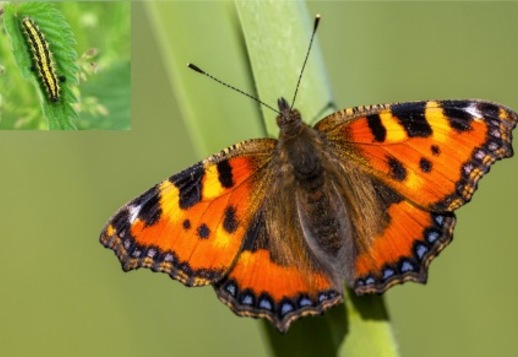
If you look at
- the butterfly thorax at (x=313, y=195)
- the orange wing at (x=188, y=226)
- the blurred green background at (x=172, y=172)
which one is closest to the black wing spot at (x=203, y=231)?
the orange wing at (x=188, y=226)

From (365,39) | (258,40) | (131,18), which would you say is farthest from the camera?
(365,39)

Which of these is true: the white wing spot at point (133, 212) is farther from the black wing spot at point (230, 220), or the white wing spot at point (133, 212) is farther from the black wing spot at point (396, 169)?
the black wing spot at point (396, 169)

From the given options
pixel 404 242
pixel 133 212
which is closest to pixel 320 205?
pixel 404 242

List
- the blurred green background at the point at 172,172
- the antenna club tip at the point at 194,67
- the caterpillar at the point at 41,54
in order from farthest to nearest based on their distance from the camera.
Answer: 1. the blurred green background at the point at 172,172
2. the caterpillar at the point at 41,54
3. the antenna club tip at the point at 194,67

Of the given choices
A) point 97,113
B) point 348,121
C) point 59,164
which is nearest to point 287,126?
point 348,121

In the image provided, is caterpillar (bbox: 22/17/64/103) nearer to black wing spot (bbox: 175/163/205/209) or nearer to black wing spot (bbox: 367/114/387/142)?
black wing spot (bbox: 175/163/205/209)

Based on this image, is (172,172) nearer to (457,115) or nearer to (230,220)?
(230,220)

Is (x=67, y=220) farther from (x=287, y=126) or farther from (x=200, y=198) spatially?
(x=287, y=126)
